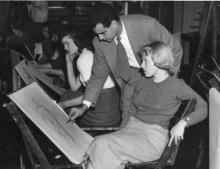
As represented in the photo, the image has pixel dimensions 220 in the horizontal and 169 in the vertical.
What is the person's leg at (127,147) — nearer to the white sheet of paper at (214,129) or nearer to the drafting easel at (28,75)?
the white sheet of paper at (214,129)

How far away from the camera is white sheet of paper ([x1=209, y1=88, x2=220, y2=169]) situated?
2359 millimetres

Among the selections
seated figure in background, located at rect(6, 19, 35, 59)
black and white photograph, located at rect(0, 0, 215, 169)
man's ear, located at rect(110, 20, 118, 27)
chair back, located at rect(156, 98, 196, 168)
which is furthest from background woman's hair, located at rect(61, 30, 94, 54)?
seated figure in background, located at rect(6, 19, 35, 59)

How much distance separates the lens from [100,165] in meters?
2.58

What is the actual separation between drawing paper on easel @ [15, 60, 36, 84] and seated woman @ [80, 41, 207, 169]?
115 cm

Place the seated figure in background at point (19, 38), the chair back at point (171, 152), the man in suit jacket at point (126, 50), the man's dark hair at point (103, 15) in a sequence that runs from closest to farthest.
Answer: the chair back at point (171, 152) < the man's dark hair at point (103, 15) < the man in suit jacket at point (126, 50) < the seated figure in background at point (19, 38)

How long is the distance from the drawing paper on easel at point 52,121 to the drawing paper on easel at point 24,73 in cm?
63

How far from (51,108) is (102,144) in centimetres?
69

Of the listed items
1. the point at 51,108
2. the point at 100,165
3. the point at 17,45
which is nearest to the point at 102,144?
the point at 100,165

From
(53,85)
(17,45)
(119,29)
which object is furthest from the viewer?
(17,45)

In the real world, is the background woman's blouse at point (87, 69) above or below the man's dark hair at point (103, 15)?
below

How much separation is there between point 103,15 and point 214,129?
1007 mm

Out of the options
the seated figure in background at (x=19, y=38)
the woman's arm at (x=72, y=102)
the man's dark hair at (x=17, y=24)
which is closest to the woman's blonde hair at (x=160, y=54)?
the woman's arm at (x=72, y=102)

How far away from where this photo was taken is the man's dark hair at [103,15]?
289cm

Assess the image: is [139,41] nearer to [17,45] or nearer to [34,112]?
[34,112]
